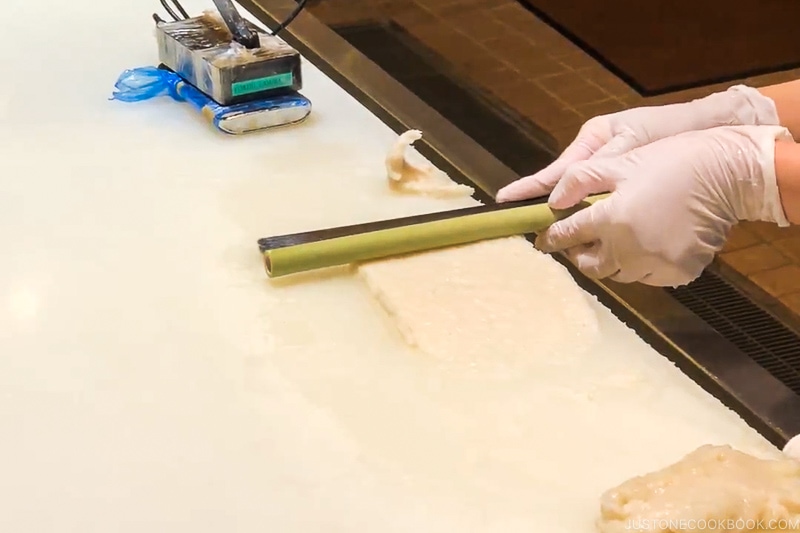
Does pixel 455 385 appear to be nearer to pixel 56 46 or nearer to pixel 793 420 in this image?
pixel 793 420

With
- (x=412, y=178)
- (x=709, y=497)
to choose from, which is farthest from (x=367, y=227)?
(x=709, y=497)

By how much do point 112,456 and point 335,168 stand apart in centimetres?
60

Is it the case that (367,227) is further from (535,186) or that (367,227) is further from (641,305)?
(641,305)

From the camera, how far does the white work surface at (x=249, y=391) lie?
824mm

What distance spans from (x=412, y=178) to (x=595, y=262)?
0.32 metres

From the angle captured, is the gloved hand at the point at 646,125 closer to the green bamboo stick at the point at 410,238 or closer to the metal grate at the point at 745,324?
the green bamboo stick at the point at 410,238

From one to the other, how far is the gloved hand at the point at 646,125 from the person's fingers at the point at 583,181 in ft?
0.22

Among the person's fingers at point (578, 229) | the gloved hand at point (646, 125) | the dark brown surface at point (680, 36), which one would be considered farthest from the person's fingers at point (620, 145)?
the dark brown surface at point (680, 36)

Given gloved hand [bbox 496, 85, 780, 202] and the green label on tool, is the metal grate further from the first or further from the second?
the green label on tool

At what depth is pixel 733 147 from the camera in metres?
1.05

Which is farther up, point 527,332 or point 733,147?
point 733,147

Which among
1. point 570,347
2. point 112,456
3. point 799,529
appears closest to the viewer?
point 799,529

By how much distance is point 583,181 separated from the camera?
1095mm

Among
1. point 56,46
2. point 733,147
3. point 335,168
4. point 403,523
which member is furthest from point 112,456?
point 56,46
